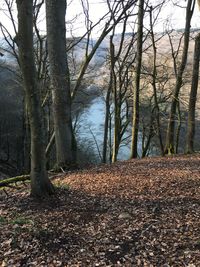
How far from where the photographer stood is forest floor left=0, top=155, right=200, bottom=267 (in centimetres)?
504

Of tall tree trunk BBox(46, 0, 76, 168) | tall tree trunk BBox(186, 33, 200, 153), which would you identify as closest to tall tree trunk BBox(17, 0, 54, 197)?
tall tree trunk BBox(46, 0, 76, 168)

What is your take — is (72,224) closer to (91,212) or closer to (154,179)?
(91,212)

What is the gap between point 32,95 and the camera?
6730 mm

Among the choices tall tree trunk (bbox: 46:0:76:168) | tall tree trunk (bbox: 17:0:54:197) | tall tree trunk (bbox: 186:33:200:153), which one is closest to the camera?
tall tree trunk (bbox: 17:0:54:197)

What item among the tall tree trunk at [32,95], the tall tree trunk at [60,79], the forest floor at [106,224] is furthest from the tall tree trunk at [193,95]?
the tall tree trunk at [32,95]

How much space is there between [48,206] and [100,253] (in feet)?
6.50

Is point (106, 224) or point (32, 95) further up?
point (32, 95)

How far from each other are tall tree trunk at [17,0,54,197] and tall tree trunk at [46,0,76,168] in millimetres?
3152

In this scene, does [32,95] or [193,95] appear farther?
[193,95]

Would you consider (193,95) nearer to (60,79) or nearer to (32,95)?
(60,79)

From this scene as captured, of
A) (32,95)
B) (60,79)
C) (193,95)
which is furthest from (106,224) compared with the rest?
(193,95)

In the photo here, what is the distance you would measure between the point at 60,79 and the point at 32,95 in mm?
3407

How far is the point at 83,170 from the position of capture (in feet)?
34.4

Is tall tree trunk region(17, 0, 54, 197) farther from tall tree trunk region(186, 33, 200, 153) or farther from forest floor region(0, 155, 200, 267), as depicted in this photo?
tall tree trunk region(186, 33, 200, 153)
